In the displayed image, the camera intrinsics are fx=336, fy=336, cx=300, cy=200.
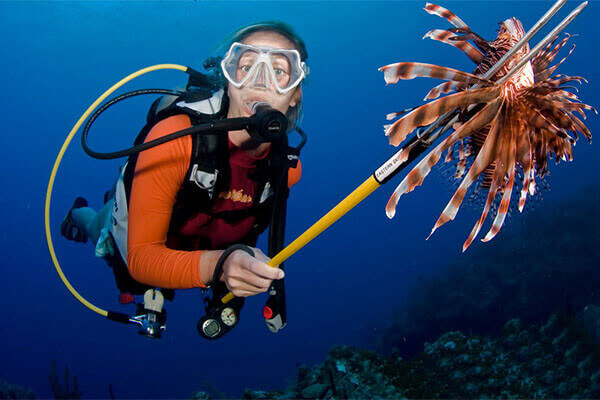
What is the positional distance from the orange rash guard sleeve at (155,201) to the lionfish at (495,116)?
151 cm

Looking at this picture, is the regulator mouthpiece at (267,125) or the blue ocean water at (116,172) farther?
the blue ocean water at (116,172)

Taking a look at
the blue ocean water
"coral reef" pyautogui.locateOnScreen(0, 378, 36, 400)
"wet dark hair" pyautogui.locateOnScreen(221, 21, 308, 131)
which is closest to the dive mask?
"wet dark hair" pyautogui.locateOnScreen(221, 21, 308, 131)

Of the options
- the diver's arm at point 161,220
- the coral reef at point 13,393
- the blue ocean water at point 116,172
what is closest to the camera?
the diver's arm at point 161,220

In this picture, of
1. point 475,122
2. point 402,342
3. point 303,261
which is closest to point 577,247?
point 402,342

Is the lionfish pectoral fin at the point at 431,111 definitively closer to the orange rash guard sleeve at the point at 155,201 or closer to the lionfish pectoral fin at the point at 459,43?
the lionfish pectoral fin at the point at 459,43

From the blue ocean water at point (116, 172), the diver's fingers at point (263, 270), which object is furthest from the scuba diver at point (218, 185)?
the blue ocean water at point (116, 172)

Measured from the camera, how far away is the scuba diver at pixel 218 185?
199 cm

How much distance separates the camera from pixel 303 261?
57781 millimetres

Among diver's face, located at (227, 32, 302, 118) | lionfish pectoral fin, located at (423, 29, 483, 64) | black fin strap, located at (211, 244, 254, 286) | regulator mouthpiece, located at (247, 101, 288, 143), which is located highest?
diver's face, located at (227, 32, 302, 118)

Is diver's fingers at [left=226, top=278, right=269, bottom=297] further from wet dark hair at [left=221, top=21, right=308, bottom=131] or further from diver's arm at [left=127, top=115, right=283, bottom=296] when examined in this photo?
wet dark hair at [left=221, top=21, right=308, bottom=131]

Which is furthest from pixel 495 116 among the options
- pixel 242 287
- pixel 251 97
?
pixel 251 97

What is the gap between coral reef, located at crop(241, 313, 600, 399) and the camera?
4.86 m

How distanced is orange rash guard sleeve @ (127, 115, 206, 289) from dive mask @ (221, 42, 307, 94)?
19.2 inches

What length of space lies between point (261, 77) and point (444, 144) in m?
1.66
